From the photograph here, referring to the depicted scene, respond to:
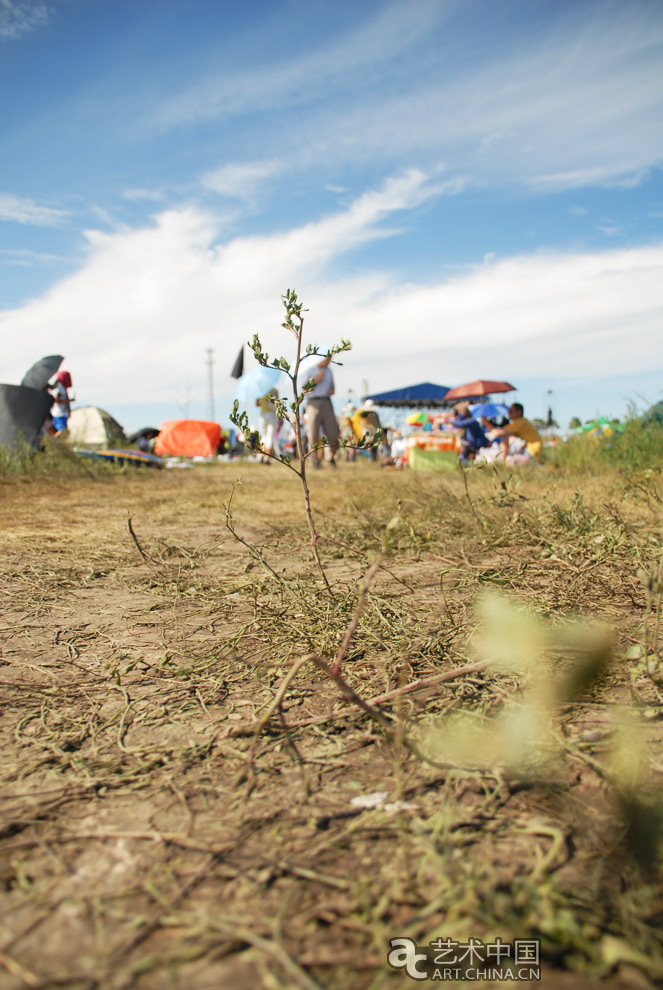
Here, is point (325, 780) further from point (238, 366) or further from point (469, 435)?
point (238, 366)

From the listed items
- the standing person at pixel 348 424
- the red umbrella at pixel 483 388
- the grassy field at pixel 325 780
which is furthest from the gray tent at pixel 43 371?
the red umbrella at pixel 483 388

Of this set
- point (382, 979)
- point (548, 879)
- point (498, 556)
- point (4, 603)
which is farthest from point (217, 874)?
point (498, 556)

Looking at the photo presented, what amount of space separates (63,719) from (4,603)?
3.24 feet

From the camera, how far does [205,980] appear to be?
704 millimetres

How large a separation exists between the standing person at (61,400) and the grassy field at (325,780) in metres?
6.91

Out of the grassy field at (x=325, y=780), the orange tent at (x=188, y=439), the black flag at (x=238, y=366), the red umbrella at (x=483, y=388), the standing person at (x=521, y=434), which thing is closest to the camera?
the grassy field at (x=325, y=780)

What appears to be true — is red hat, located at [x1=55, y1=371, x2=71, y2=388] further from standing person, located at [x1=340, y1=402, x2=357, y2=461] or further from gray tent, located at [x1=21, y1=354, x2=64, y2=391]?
standing person, located at [x1=340, y1=402, x2=357, y2=461]

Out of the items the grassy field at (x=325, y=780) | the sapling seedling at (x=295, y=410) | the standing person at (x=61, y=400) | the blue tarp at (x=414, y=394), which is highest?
the blue tarp at (x=414, y=394)

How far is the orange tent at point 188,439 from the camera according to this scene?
50.2 ft

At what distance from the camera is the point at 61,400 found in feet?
27.6

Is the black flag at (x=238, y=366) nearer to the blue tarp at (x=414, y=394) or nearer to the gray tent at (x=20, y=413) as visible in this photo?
the blue tarp at (x=414, y=394)

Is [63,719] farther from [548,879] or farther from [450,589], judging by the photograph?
[450,589]

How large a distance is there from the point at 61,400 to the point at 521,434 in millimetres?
6265

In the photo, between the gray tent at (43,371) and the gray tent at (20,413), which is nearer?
the gray tent at (20,413)
